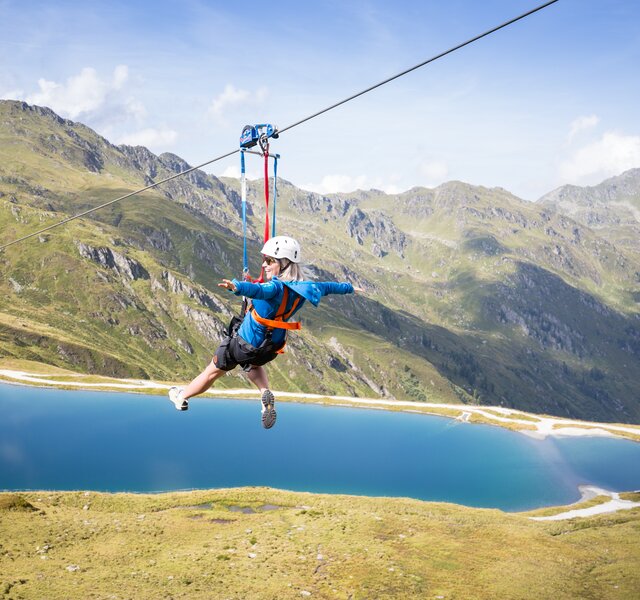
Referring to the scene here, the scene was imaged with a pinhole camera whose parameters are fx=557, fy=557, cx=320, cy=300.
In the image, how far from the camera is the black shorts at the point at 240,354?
11758mm

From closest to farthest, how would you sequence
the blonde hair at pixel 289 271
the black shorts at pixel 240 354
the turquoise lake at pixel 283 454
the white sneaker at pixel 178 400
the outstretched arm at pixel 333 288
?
the blonde hair at pixel 289 271 < the black shorts at pixel 240 354 < the outstretched arm at pixel 333 288 < the white sneaker at pixel 178 400 < the turquoise lake at pixel 283 454

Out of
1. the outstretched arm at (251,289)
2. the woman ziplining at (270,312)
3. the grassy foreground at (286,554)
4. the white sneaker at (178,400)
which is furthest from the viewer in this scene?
the grassy foreground at (286,554)

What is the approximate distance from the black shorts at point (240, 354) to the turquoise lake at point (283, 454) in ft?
214

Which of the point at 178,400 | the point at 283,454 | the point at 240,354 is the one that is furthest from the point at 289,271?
the point at 283,454

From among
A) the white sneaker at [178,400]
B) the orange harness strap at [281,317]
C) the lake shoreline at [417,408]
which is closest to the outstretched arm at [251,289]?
the orange harness strap at [281,317]

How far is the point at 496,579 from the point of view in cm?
3566

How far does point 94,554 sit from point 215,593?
10016 mm

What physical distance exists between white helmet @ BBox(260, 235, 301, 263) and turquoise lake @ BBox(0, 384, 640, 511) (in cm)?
6687

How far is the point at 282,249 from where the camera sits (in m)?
11.5

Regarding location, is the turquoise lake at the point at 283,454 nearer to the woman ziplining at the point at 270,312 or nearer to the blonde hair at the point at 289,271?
the woman ziplining at the point at 270,312

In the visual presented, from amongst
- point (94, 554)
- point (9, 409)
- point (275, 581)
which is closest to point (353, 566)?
point (275, 581)

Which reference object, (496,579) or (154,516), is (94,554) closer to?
(154,516)

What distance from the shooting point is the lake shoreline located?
422ft

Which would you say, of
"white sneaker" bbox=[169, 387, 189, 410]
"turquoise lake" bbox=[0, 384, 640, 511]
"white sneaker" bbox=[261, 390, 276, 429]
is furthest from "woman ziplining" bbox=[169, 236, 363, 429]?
"turquoise lake" bbox=[0, 384, 640, 511]
